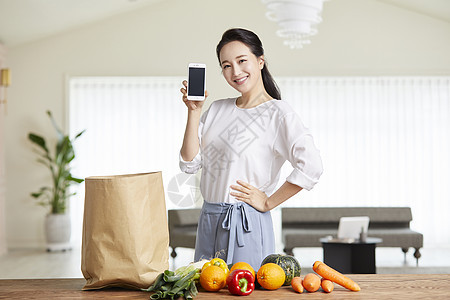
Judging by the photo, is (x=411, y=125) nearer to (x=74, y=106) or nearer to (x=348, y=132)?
(x=348, y=132)

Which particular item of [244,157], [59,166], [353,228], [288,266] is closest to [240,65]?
[244,157]

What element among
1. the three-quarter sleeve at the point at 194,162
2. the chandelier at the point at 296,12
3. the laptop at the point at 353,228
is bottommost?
the laptop at the point at 353,228

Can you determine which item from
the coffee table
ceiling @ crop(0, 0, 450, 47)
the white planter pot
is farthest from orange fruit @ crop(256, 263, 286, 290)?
the white planter pot

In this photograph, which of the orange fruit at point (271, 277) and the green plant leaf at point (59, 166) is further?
the green plant leaf at point (59, 166)

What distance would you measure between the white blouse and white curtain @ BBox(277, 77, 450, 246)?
6242 mm

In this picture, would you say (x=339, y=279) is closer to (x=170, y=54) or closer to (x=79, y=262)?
(x=79, y=262)

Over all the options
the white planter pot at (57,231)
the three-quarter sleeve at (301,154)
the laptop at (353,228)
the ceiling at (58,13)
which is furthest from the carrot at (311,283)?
the white planter pot at (57,231)

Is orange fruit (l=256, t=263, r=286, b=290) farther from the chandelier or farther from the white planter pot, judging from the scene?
the white planter pot

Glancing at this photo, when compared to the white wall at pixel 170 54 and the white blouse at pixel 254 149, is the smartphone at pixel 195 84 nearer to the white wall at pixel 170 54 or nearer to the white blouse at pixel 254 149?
the white blouse at pixel 254 149

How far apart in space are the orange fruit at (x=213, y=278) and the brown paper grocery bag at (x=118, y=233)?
0.12 meters

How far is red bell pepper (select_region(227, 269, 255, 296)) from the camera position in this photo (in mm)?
1382

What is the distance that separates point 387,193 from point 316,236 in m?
2.40

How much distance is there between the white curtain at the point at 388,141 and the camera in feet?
26.3

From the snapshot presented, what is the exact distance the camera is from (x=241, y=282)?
1.39 metres
